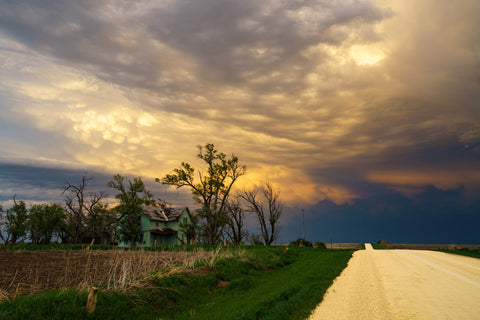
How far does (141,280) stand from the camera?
12000 millimetres

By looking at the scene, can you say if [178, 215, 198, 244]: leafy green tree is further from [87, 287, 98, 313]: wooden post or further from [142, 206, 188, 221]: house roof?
[87, 287, 98, 313]: wooden post

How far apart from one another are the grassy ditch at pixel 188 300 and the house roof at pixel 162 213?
52093 millimetres

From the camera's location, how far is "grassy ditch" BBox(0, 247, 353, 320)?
886 centimetres

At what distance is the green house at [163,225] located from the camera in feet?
213

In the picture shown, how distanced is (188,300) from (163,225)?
58833 millimetres

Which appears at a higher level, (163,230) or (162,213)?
(162,213)

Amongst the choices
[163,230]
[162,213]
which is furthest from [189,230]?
[162,213]

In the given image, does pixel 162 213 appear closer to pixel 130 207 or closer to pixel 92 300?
pixel 130 207

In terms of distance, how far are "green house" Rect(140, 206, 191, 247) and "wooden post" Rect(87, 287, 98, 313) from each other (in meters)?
54.2

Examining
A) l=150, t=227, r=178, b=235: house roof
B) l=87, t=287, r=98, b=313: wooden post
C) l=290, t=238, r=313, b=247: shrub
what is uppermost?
l=150, t=227, r=178, b=235: house roof

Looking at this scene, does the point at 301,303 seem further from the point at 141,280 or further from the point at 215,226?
the point at 215,226

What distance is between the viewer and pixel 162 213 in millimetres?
71312

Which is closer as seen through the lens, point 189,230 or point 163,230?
point 163,230

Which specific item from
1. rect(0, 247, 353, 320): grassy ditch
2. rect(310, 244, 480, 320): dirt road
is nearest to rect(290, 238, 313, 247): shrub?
rect(310, 244, 480, 320): dirt road
